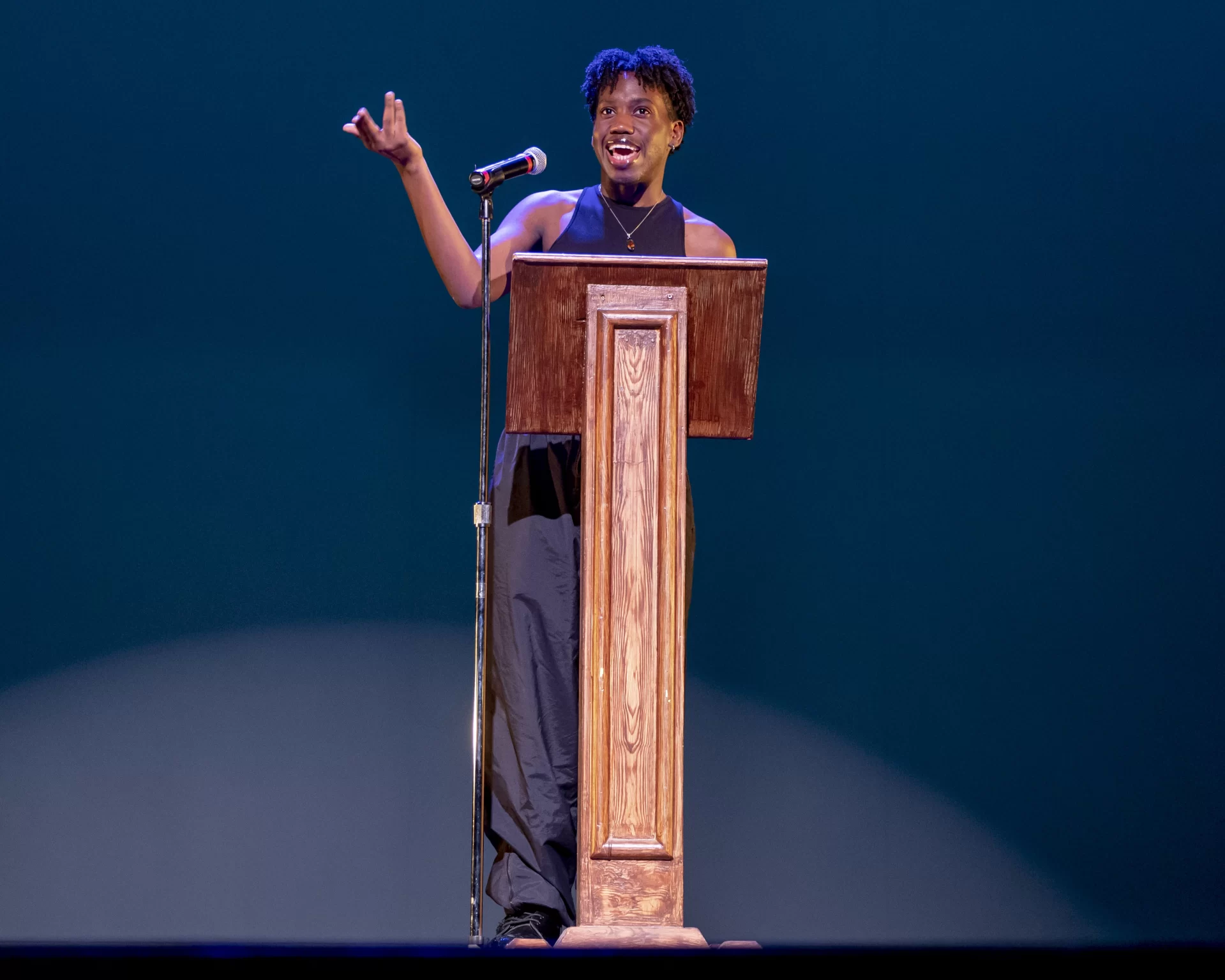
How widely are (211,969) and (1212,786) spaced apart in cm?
266

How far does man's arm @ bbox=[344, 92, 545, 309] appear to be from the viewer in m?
1.92

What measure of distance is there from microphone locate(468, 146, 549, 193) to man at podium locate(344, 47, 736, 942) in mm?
124

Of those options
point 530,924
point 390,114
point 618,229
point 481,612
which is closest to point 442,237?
point 390,114

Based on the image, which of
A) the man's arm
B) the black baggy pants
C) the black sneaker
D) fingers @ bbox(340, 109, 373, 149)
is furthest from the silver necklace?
the black sneaker

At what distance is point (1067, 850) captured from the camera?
2.92 m

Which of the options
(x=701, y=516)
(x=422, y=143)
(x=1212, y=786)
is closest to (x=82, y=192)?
(x=422, y=143)

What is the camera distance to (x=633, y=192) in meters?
2.24

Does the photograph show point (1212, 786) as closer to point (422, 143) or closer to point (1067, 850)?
point (1067, 850)

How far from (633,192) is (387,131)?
0.49 meters

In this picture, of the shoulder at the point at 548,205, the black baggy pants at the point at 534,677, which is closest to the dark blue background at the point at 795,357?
the shoulder at the point at 548,205

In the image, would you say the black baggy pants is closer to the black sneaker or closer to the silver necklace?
the black sneaker

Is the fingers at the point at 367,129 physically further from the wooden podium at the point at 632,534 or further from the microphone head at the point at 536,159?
the wooden podium at the point at 632,534

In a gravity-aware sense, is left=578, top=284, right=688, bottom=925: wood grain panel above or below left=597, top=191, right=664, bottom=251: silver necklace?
below

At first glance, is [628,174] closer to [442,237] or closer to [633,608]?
[442,237]
